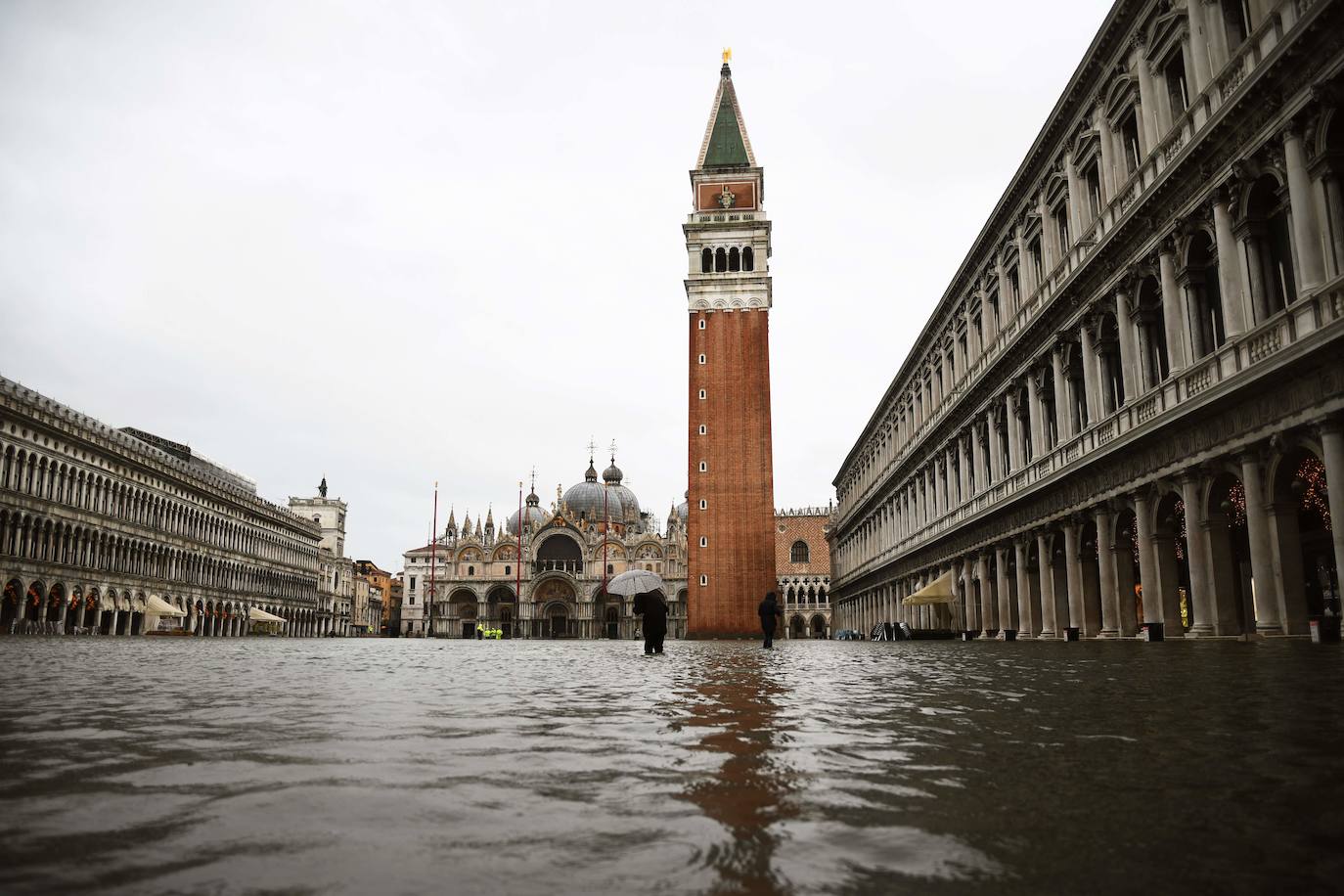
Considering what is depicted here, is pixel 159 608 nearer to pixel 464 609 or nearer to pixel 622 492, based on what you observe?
pixel 464 609

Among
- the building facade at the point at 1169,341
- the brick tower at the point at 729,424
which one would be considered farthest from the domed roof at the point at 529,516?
the building facade at the point at 1169,341

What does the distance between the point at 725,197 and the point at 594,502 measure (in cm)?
4666

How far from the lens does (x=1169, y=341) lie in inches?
728

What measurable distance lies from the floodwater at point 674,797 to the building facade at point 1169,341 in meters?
11.0

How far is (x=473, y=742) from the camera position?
3980 mm

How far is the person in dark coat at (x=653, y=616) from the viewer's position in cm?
2008

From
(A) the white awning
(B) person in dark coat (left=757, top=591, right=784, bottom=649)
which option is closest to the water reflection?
(B) person in dark coat (left=757, top=591, right=784, bottom=649)

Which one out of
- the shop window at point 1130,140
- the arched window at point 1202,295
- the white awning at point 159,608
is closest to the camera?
the arched window at point 1202,295

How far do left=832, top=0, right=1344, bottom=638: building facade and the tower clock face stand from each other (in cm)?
3385

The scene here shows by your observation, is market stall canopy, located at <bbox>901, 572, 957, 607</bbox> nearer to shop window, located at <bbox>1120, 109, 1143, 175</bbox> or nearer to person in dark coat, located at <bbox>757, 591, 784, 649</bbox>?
person in dark coat, located at <bbox>757, 591, 784, 649</bbox>

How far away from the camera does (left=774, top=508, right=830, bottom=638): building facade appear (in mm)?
84062

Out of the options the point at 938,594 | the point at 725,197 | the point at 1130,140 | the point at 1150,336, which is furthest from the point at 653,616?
the point at 725,197

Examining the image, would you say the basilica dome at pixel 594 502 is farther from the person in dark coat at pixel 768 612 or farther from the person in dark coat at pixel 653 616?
the person in dark coat at pixel 653 616

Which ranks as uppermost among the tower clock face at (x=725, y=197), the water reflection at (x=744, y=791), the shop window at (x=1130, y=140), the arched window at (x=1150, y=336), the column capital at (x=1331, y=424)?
the tower clock face at (x=725, y=197)
